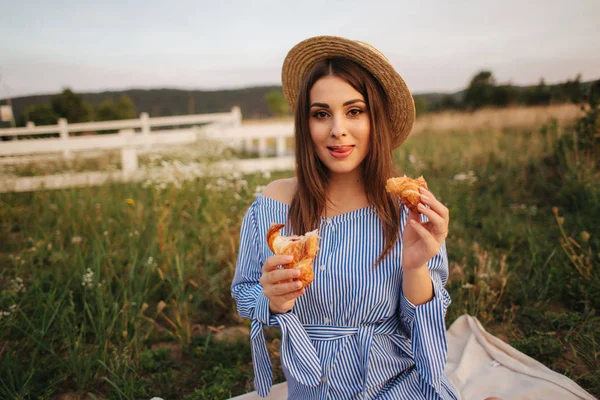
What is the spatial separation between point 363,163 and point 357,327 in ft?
2.25

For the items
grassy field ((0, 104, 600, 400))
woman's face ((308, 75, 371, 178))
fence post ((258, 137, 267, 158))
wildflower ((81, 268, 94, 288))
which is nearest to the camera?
woman's face ((308, 75, 371, 178))

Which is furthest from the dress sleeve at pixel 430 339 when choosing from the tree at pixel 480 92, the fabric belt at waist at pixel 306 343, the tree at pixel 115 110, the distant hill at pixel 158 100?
the tree at pixel 480 92

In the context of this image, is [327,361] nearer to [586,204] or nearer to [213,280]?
[213,280]

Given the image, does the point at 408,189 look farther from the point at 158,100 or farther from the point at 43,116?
the point at 158,100

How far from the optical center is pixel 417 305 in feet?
5.15

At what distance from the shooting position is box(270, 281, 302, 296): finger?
4.50 feet

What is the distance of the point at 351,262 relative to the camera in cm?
165

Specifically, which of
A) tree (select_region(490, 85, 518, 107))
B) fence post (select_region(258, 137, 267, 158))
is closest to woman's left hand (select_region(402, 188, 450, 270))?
fence post (select_region(258, 137, 267, 158))

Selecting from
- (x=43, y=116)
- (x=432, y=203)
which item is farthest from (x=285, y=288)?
(x=43, y=116)

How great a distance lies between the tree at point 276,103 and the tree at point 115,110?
23251mm

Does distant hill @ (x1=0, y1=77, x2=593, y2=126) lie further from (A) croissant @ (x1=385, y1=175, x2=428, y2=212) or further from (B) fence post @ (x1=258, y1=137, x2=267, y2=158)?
(A) croissant @ (x1=385, y1=175, x2=428, y2=212)

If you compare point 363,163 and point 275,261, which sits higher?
point 363,163

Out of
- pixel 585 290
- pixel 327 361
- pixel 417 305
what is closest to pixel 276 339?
pixel 327 361

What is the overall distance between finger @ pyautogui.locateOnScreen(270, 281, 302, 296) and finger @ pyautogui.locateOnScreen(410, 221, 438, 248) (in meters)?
0.43
